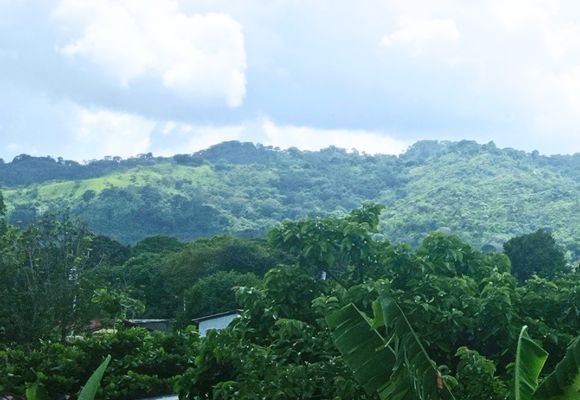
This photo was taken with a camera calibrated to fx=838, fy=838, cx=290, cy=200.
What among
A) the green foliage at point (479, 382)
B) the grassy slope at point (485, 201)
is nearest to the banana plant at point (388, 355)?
the green foliage at point (479, 382)

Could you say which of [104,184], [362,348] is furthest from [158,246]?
[104,184]

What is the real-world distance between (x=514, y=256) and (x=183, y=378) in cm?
3720

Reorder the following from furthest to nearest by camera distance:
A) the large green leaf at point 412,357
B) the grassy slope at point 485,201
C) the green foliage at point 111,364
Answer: the grassy slope at point 485,201
the green foliage at point 111,364
the large green leaf at point 412,357

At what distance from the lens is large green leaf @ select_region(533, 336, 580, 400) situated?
193 inches

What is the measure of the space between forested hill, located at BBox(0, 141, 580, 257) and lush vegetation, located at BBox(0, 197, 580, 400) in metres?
83.3

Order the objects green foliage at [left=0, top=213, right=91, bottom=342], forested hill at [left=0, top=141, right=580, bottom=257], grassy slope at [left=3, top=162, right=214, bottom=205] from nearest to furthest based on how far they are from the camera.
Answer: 1. green foliage at [left=0, top=213, right=91, bottom=342]
2. forested hill at [left=0, top=141, right=580, bottom=257]
3. grassy slope at [left=3, top=162, right=214, bottom=205]

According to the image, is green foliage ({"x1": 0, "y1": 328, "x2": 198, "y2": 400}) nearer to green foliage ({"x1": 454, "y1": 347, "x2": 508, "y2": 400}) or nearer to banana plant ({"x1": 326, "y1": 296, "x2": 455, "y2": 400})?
green foliage ({"x1": 454, "y1": 347, "x2": 508, "y2": 400})

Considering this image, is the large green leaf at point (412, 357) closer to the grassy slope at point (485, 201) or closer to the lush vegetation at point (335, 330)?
the lush vegetation at point (335, 330)

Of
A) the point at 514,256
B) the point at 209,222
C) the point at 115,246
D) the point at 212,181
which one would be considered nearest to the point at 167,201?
the point at 209,222

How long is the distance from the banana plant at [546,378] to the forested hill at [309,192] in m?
93.8

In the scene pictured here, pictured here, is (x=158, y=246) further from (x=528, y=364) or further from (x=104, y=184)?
(x=104, y=184)

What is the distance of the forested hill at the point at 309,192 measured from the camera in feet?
385

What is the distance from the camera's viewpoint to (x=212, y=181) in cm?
15388

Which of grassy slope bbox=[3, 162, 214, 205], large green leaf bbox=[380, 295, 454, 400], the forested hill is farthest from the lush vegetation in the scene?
grassy slope bbox=[3, 162, 214, 205]
